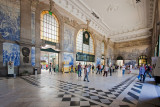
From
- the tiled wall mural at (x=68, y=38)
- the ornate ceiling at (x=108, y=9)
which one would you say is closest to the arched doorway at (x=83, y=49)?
the tiled wall mural at (x=68, y=38)

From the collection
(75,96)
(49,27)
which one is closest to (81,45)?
(49,27)

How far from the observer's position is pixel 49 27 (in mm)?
11047

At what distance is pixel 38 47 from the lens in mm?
9523

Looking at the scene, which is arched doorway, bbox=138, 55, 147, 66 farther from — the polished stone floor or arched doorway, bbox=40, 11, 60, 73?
arched doorway, bbox=40, 11, 60, 73

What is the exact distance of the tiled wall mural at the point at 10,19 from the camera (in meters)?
7.20

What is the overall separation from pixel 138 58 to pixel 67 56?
24.3m

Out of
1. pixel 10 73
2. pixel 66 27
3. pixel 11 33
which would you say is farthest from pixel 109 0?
pixel 10 73

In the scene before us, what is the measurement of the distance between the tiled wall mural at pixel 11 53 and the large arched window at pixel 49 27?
3316 mm

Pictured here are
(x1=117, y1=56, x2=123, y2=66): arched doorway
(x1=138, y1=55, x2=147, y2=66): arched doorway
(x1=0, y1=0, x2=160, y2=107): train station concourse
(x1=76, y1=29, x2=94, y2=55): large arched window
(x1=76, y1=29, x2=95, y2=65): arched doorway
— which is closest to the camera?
(x1=0, y1=0, x2=160, y2=107): train station concourse

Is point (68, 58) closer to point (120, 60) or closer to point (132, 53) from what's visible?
point (120, 60)

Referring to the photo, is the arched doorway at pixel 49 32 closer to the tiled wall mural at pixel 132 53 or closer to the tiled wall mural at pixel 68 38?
the tiled wall mural at pixel 68 38

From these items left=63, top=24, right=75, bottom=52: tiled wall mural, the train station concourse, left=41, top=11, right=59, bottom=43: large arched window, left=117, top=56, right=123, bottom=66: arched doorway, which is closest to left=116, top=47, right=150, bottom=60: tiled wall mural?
left=117, top=56, right=123, bottom=66: arched doorway

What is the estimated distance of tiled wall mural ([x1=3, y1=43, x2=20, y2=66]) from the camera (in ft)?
23.7

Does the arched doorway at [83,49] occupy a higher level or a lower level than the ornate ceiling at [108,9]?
lower
